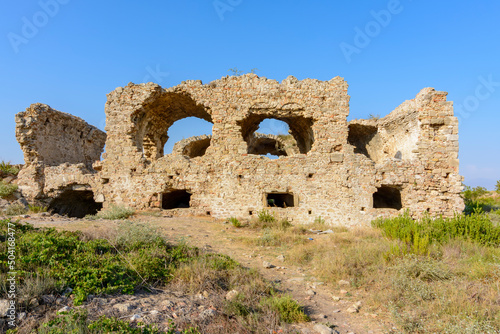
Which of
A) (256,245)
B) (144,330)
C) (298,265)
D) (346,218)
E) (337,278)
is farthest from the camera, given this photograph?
(346,218)

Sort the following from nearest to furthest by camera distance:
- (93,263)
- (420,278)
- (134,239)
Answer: (93,263)
(420,278)
(134,239)

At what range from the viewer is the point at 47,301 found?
354 centimetres

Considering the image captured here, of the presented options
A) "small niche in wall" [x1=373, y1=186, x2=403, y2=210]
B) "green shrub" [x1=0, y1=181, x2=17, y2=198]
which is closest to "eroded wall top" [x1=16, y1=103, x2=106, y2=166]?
"green shrub" [x1=0, y1=181, x2=17, y2=198]

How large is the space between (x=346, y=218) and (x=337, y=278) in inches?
228

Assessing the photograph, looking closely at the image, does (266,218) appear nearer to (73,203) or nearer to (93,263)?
(93,263)

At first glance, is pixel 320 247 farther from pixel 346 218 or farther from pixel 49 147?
pixel 49 147

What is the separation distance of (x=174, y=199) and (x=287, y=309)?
10783 millimetres

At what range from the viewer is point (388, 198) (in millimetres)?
13867

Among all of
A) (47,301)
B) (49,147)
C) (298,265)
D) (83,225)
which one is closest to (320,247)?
(298,265)

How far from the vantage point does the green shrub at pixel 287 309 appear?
3968 mm

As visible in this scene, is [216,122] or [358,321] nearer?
[358,321]

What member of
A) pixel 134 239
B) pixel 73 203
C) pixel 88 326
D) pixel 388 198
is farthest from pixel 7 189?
pixel 388 198

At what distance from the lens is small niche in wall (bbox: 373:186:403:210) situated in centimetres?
1282

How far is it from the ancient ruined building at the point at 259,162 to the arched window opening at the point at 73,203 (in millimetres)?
180
